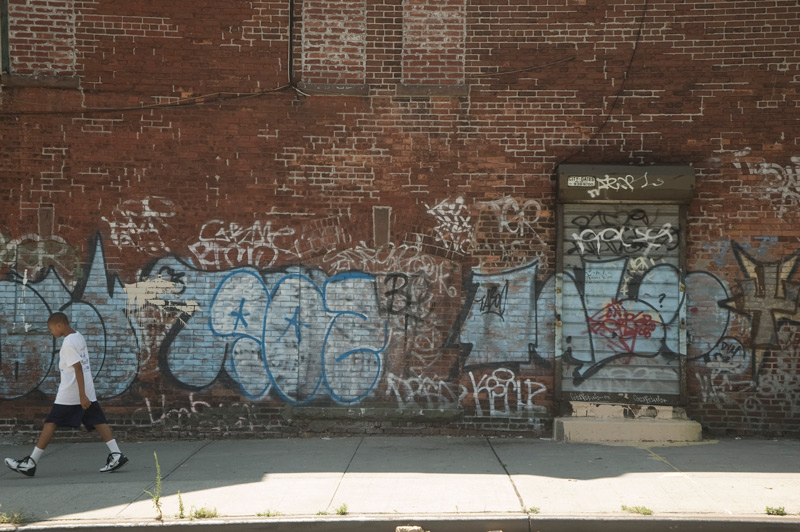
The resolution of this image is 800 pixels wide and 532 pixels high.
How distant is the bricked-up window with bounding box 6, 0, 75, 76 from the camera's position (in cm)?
891

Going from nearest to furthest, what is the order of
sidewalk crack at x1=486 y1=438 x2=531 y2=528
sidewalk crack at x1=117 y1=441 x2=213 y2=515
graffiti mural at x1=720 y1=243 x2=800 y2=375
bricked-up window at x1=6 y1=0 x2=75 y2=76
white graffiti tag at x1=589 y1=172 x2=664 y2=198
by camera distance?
sidewalk crack at x1=486 y1=438 x2=531 y2=528 < sidewalk crack at x1=117 y1=441 x2=213 y2=515 < white graffiti tag at x1=589 y1=172 x2=664 y2=198 < graffiti mural at x1=720 y1=243 x2=800 y2=375 < bricked-up window at x1=6 y1=0 x2=75 y2=76

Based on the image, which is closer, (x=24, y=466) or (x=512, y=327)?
(x=24, y=466)

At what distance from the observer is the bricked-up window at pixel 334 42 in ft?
29.6

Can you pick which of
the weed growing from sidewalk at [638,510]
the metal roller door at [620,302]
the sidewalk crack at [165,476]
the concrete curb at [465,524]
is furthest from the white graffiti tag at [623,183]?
the sidewalk crack at [165,476]

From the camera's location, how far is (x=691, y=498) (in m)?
6.37

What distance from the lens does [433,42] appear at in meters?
9.02

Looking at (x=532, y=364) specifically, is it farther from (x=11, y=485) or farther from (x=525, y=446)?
(x=11, y=485)

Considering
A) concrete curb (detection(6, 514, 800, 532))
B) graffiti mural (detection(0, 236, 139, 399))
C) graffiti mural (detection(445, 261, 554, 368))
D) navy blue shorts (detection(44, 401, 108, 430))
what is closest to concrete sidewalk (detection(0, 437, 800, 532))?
concrete curb (detection(6, 514, 800, 532))

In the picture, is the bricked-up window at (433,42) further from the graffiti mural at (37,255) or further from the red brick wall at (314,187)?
the graffiti mural at (37,255)

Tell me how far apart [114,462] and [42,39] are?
502 cm

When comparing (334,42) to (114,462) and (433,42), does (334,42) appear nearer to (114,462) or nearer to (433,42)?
(433,42)

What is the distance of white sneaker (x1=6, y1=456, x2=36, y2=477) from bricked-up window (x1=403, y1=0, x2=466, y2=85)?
5.72 meters

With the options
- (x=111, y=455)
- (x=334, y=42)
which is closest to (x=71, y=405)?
(x=111, y=455)

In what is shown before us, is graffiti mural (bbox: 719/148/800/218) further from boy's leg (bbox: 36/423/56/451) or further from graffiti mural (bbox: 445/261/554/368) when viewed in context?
boy's leg (bbox: 36/423/56/451)
